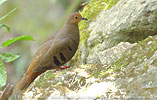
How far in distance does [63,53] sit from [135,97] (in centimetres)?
166

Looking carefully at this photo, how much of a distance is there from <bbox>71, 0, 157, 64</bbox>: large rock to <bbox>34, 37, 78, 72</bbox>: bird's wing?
40 centimetres

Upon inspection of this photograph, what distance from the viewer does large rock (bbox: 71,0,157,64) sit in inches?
139

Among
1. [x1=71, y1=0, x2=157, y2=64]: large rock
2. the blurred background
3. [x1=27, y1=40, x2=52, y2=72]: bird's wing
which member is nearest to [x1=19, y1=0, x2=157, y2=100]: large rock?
[x1=71, y1=0, x2=157, y2=64]: large rock

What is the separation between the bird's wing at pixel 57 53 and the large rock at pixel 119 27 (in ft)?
1.31

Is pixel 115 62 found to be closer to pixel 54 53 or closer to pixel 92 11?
pixel 54 53

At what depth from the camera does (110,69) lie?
3.12 metres

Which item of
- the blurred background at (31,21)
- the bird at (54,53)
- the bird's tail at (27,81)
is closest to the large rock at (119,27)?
the bird at (54,53)

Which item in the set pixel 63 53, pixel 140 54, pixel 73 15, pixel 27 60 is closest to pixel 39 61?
pixel 63 53

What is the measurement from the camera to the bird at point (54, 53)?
3.88m

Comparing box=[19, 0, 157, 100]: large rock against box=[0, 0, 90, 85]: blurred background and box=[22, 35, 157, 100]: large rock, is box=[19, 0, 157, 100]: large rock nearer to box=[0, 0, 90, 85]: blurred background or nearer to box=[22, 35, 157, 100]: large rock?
box=[22, 35, 157, 100]: large rock

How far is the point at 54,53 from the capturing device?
3.87 metres

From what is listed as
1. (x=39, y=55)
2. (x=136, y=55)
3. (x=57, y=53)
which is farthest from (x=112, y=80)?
(x=39, y=55)

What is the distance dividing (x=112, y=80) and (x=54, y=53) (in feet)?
4.22

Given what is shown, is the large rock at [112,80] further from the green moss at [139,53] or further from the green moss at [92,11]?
the green moss at [92,11]
